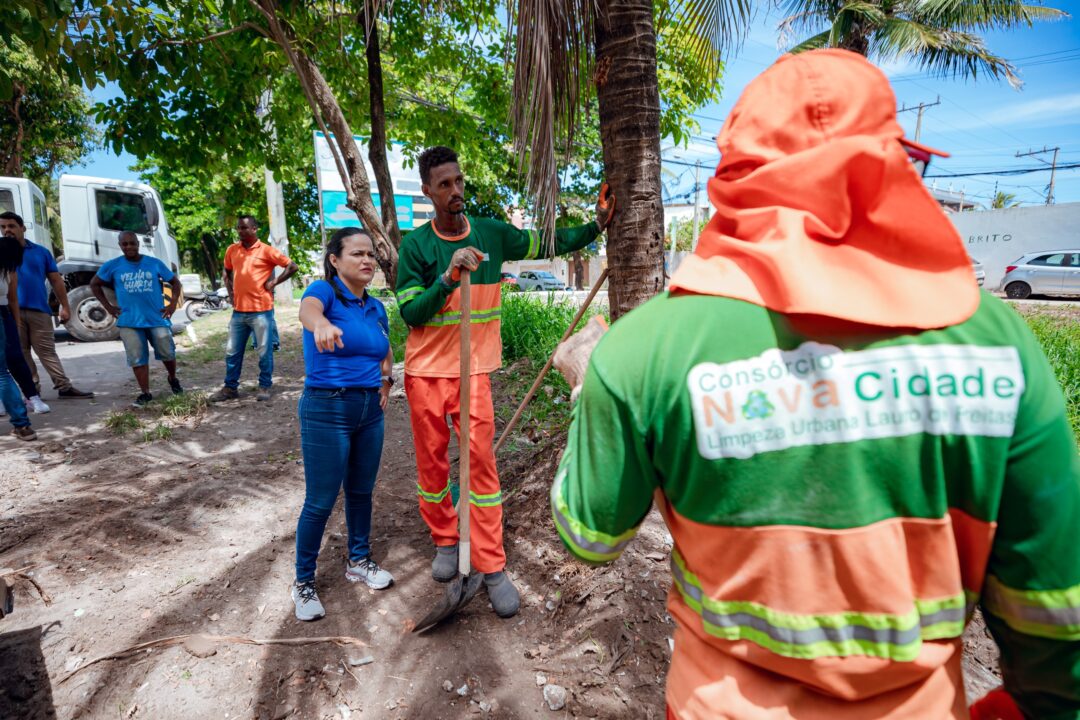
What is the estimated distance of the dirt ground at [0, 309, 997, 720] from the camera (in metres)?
2.38

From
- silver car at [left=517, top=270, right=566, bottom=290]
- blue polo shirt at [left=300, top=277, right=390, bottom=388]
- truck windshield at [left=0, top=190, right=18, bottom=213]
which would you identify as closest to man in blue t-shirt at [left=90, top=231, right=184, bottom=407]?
blue polo shirt at [left=300, top=277, right=390, bottom=388]

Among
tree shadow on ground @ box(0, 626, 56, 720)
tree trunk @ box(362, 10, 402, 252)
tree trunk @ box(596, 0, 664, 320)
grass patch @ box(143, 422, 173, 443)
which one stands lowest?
tree shadow on ground @ box(0, 626, 56, 720)

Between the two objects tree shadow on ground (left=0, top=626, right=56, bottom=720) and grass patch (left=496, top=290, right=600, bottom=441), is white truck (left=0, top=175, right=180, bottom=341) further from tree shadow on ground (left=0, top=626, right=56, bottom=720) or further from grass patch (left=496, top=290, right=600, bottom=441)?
tree shadow on ground (left=0, top=626, right=56, bottom=720)

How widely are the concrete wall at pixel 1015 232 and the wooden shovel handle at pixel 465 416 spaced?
24.7m

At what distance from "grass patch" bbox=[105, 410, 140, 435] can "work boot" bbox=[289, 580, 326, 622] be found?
378 centimetres

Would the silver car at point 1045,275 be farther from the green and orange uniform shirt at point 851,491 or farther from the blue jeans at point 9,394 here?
the blue jeans at point 9,394

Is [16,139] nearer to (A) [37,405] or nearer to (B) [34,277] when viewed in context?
(B) [34,277]

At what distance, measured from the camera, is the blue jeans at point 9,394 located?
4988mm

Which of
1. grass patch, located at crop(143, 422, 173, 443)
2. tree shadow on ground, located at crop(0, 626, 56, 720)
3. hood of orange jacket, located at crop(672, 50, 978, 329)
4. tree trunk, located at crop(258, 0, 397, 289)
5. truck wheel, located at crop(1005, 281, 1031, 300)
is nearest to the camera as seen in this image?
hood of orange jacket, located at crop(672, 50, 978, 329)

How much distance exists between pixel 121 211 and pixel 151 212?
0.47 meters

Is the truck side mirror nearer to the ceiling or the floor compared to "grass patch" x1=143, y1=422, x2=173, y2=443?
nearer to the ceiling

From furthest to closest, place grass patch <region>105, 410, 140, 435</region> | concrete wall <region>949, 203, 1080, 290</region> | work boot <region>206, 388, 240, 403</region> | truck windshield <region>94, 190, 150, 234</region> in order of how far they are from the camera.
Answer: concrete wall <region>949, 203, 1080, 290</region>, truck windshield <region>94, 190, 150, 234</region>, work boot <region>206, 388, 240, 403</region>, grass patch <region>105, 410, 140, 435</region>

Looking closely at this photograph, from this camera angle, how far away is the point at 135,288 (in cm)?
607

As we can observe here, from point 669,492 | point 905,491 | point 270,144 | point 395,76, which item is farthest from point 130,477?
point 395,76
